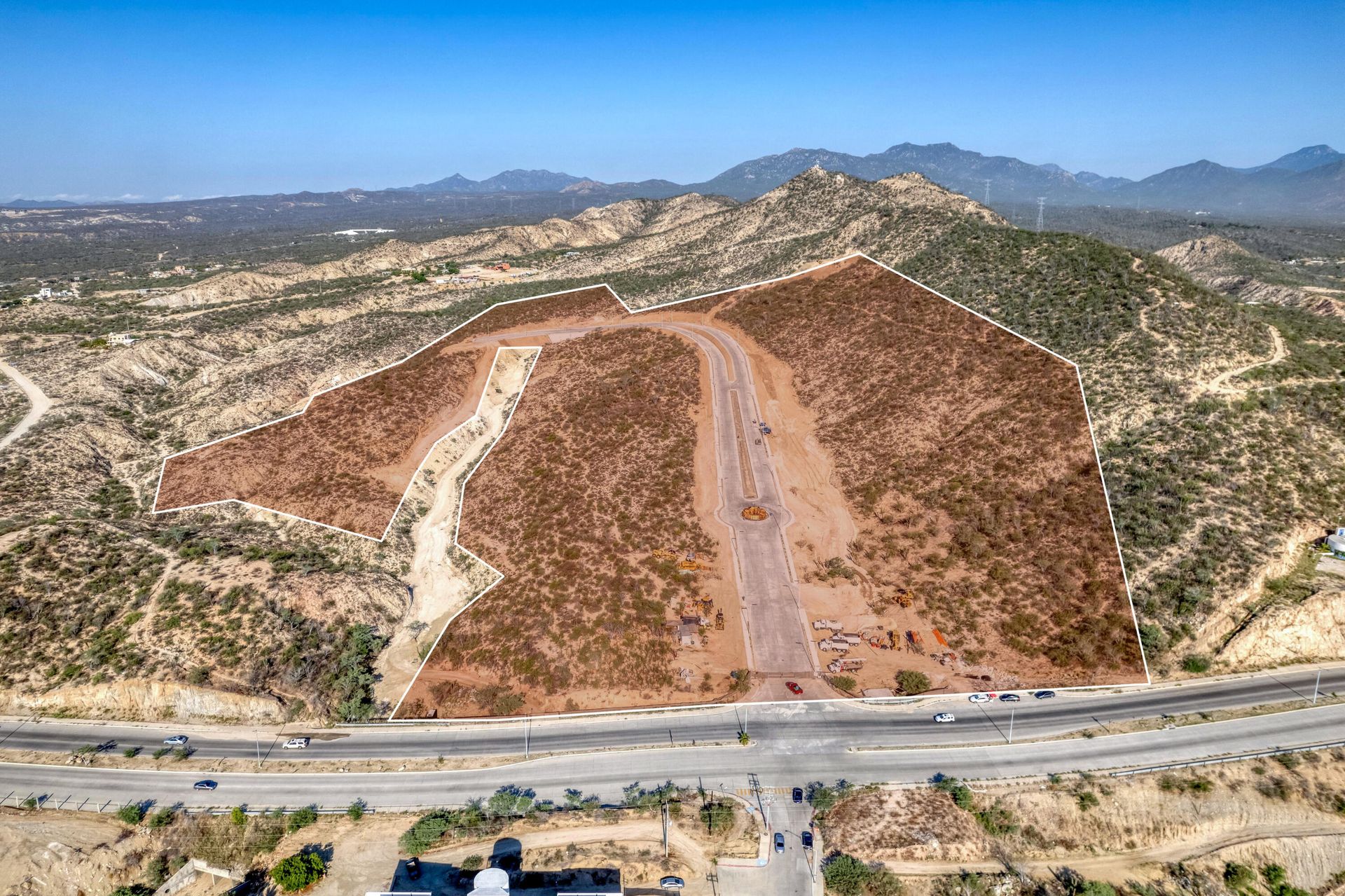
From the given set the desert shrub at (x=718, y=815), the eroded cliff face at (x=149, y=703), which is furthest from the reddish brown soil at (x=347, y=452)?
the desert shrub at (x=718, y=815)

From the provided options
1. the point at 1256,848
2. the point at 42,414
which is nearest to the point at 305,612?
the point at 42,414

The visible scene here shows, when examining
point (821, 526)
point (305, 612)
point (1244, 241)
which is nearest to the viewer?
point (305, 612)

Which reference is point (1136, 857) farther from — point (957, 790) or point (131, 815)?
point (131, 815)

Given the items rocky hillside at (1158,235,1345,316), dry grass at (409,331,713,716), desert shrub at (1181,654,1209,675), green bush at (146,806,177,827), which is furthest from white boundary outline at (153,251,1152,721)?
rocky hillside at (1158,235,1345,316)

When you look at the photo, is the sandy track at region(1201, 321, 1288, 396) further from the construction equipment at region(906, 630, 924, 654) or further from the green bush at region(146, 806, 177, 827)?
the green bush at region(146, 806, 177, 827)

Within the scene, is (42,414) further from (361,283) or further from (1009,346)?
(1009,346)
